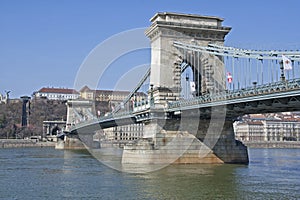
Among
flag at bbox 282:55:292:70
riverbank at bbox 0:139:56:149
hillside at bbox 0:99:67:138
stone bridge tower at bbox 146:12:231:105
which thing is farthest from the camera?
hillside at bbox 0:99:67:138

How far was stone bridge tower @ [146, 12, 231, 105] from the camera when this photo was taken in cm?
3609

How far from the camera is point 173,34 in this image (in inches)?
1439

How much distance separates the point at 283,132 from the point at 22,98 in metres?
86.4

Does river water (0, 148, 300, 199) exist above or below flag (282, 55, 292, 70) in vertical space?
below

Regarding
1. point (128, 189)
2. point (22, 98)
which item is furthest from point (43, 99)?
point (128, 189)

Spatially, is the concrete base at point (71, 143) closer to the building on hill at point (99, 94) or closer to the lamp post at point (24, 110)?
the building on hill at point (99, 94)

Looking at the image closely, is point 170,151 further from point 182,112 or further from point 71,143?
point 71,143

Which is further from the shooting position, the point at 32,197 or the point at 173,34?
the point at 173,34

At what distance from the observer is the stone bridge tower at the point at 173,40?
1421 inches

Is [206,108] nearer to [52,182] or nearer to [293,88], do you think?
[293,88]

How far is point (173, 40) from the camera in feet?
120

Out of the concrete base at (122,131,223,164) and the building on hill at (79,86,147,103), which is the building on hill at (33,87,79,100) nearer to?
the building on hill at (79,86,147,103)

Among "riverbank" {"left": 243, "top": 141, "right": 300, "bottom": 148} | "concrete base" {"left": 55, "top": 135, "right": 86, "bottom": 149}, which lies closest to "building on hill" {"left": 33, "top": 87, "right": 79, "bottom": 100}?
"concrete base" {"left": 55, "top": 135, "right": 86, "bottom": 149}

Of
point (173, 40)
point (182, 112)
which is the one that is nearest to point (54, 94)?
point (173, 40)
